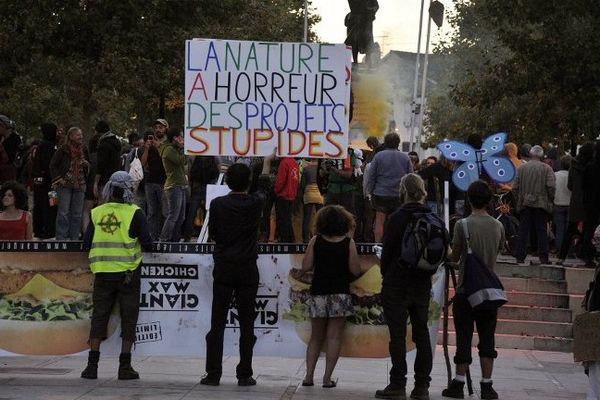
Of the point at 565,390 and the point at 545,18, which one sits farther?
the point at 545,18

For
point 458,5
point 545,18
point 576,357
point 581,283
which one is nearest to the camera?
point 576,357

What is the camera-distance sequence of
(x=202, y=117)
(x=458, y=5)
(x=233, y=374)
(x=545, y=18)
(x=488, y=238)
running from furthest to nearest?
1. (x=458, y=5)
2. (x=545, y=18)
3. (x=202, y=117)
4. (x=233, y=374)
5. (x=488, y=238)

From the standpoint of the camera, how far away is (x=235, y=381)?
11547mm

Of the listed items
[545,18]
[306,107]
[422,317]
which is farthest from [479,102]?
[422,317]

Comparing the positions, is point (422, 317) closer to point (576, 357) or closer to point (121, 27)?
point (576, 357)

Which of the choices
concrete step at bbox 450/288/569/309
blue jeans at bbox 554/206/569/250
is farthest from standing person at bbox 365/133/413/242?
blue jeans at bbox 554/206/569/250

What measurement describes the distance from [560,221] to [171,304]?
9.47 meters

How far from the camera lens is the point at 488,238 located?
1116 centimetres

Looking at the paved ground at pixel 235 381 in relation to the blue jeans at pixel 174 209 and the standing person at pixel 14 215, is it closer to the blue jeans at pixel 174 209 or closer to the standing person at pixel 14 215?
the standing person at pixel 14 215

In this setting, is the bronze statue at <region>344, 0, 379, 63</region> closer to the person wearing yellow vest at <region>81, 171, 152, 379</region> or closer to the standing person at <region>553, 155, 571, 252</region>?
the standing person at <region>553, 155, 571, 252</region>

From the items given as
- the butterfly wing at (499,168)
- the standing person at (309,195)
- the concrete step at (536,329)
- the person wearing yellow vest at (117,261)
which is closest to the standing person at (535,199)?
the butterfly wing at (499,168)

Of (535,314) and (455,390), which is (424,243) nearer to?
(455,390)

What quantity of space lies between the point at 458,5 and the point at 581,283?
44371mm

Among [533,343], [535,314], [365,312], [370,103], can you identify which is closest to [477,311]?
[365,312]
